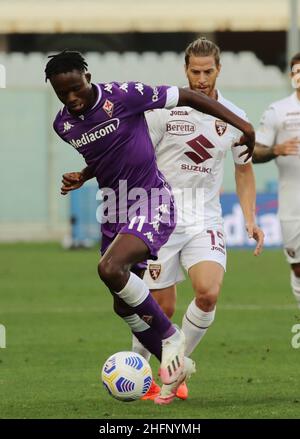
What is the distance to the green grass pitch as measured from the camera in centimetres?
856

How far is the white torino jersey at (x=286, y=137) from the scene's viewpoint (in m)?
11.5

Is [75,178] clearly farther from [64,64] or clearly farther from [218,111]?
[218,111]

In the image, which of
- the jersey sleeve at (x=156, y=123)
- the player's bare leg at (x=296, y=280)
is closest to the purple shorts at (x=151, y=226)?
the jersey sleeve at (x=156, y=123)

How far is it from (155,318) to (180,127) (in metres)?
1.62

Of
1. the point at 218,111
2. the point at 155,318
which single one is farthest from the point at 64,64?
the point at 155,318

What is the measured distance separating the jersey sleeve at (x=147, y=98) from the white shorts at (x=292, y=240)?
3.43m

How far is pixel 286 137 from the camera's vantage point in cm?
1155

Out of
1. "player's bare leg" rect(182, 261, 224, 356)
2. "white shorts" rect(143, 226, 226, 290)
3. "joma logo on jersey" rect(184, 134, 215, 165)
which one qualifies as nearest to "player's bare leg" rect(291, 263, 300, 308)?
"white shorts" rect(143, 226, 226, 290)

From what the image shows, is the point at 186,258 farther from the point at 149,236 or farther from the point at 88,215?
the point at 88,215

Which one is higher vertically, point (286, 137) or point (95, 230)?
point (286, 137)

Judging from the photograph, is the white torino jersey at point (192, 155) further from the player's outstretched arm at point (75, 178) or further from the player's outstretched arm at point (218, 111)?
the player's outstretched arm at point (218, 111)

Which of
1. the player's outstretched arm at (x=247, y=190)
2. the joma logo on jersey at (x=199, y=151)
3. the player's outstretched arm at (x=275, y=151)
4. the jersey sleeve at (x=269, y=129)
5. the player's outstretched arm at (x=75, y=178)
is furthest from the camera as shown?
the jersey sleeve at (x=269, y=129)

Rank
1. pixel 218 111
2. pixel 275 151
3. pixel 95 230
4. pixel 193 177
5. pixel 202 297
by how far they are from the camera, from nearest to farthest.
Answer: pixel 218 111
pixel 202 297
pixel 193 177
pixel 275 151
pixel 95 230
